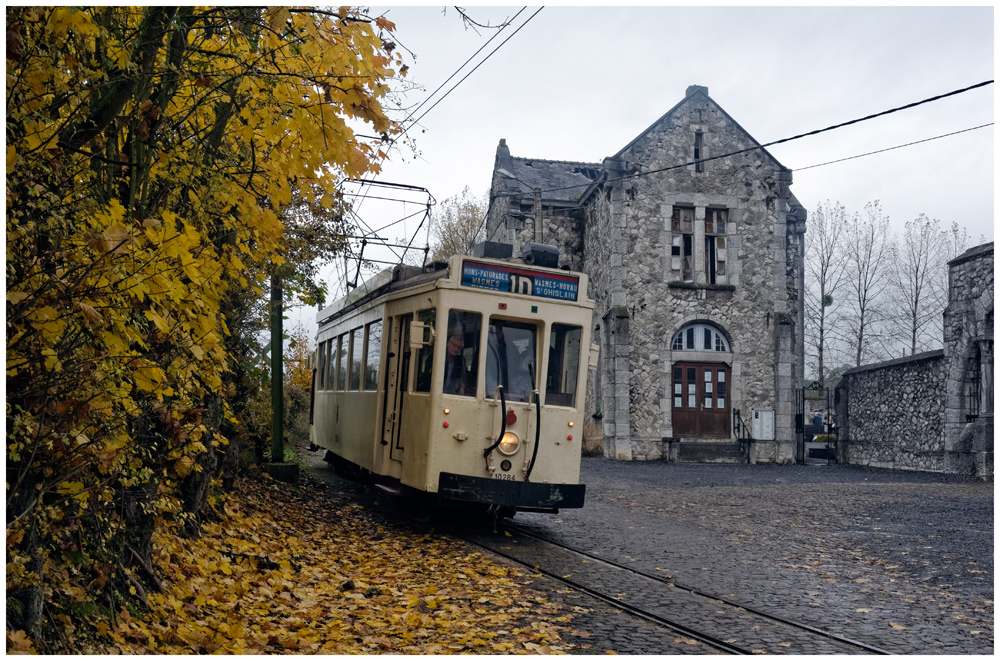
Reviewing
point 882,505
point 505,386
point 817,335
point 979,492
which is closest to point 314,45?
point 505,386

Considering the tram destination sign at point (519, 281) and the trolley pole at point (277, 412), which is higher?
the tram destination sign at point (519, 281)

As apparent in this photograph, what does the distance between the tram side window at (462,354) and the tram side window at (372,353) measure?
1927mm

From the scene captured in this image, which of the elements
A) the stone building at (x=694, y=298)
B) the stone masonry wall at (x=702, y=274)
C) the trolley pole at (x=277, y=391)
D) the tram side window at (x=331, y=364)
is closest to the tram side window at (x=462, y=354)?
the trolley pole at (x=277, y=391)

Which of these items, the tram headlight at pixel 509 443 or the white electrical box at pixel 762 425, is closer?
the tram headlight at pixel 509 443

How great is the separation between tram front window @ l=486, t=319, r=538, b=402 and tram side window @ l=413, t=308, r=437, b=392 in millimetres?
634

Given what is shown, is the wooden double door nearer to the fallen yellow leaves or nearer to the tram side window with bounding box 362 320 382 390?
the tram side window with bounding box 362 320 382 390

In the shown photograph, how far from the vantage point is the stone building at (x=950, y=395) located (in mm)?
20922

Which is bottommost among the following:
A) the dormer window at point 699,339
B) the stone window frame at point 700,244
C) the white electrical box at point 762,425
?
the white electrical box at point 762,425

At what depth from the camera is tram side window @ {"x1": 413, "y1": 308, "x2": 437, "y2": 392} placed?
9875 mm

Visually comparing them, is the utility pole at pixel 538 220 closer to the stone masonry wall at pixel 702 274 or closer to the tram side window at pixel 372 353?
the stone masonry wall at pixel 702 274

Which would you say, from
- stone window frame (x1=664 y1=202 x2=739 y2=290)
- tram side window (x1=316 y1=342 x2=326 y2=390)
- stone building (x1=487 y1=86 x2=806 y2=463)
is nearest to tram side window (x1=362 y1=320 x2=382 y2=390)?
tram side window (x1=316 y1=342 x2=326 y2=390)

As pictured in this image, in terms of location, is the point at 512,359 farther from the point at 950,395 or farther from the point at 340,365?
the point at 950,395

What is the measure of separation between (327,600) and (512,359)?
152 inches

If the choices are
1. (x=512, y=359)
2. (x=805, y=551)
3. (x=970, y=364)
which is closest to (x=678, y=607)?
(x=805, y=551)
